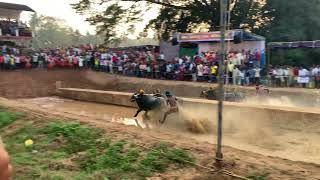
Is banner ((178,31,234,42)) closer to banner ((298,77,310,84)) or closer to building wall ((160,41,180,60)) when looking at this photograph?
building wall ((160,41,180,60))

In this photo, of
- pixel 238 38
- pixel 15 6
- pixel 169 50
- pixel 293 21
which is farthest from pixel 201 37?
pixel 15 6

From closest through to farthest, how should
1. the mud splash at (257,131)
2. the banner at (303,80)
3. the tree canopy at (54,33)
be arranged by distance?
the mud splash at (257,131), the banner at (303,80), the tree canopy at (54,33)

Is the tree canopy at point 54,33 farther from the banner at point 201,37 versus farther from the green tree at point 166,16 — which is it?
the banner at point 201,37

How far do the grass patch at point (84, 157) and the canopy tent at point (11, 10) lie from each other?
3251 centimetres

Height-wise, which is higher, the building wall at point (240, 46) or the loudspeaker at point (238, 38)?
the loudspeaker at point (238, 38)

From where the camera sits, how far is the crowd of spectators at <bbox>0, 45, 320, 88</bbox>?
2622cm

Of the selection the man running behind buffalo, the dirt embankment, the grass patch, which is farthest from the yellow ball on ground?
the dirt embankment

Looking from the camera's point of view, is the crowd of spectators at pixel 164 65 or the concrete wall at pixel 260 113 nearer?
the concrete wall at pixel 260 113

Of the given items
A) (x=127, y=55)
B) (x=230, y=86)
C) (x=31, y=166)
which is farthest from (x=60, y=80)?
(x=31, y=166)

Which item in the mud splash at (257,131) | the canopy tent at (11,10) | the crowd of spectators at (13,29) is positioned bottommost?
the mud splash at (257,131)

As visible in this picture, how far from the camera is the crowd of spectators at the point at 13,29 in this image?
3680cm

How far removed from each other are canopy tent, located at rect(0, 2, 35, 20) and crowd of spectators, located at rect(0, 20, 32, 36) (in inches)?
114

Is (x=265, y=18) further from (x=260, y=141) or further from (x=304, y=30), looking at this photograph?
(x=260, y=141)

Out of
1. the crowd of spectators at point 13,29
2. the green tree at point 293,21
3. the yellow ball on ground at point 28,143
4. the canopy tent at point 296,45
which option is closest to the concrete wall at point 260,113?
the yellow ball on ground at point 28,143
